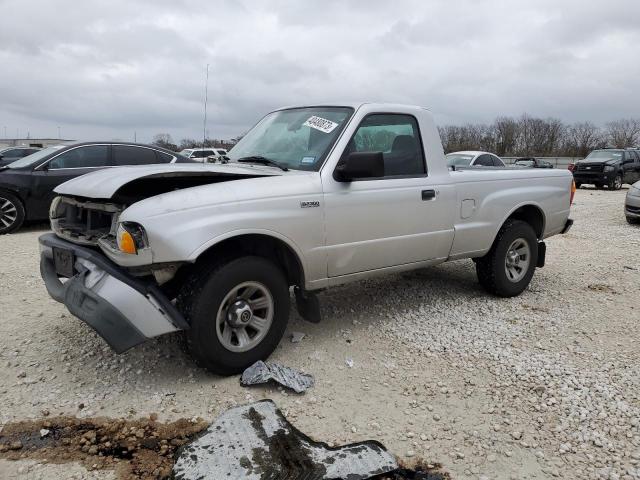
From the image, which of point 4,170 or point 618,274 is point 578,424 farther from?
point 4,170

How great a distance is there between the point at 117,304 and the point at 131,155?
23.0ft

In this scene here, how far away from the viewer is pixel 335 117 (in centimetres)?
423

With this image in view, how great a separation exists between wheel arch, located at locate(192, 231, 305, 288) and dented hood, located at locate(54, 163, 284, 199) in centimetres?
47

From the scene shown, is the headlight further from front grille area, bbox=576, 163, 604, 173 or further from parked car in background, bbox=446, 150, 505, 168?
front grille area, bbox=576, 163, 604, 173

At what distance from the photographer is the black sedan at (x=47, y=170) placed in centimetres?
869

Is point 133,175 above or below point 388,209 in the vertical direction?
above

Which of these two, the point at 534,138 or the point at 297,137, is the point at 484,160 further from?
the point at 534,138

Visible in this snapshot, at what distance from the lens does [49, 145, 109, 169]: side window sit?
9172 millimetres

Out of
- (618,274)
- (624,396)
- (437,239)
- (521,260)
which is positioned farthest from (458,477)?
(618,274)

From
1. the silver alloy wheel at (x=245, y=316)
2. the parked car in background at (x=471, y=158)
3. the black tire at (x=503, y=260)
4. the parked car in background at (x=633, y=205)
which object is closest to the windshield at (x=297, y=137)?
the silver alloy wheel at (x=245, y=316)

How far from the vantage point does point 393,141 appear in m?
4.41

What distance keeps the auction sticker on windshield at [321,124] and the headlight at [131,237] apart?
68.3 inches

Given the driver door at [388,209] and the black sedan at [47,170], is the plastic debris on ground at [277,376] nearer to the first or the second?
the driver door at [388,209]

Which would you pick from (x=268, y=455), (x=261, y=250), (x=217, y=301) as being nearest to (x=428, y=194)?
(x=261, y=250)
